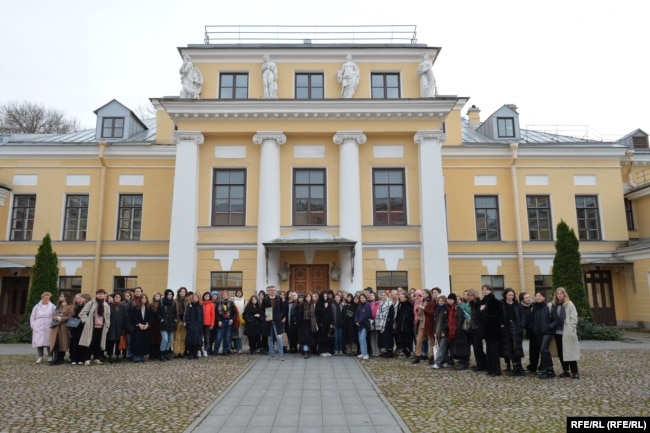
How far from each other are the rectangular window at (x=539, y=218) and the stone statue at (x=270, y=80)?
11.9m

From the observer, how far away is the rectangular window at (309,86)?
58.8 ft

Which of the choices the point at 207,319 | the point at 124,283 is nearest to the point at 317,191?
the point at 207,319

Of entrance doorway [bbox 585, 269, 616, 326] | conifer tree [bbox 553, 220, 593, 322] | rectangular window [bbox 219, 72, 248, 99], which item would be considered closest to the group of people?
conifer tree [bbox 553, 220, 593, 322]

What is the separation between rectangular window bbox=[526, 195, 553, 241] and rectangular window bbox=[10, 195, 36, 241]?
21258 mm

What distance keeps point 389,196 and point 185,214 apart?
281 inches

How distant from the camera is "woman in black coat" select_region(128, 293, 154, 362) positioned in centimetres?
1110

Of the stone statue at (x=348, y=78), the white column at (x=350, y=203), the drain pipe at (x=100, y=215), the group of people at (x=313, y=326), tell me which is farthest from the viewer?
the drain pipe at (x=100, y=215)

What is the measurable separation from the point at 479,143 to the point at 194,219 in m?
13.0

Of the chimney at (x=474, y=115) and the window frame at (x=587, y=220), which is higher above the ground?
the chimney at (x=474, y=115)

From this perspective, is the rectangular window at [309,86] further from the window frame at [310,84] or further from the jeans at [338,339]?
the jeans at [338,339]

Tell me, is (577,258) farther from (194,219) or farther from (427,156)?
(194,219)

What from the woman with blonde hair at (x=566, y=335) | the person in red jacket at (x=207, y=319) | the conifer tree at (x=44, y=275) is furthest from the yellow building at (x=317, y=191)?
the woman with blonde hair at (x=566, y=335)

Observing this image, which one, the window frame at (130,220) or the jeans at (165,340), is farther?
the window frame at (130,220)

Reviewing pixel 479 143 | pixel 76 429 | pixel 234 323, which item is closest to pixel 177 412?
pixel 76 429
